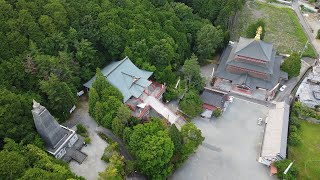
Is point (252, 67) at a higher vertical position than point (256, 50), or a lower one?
lower

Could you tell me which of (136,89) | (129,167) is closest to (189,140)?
(129,167)

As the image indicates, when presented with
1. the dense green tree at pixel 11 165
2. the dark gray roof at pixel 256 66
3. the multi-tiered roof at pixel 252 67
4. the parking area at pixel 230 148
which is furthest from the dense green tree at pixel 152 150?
the dark gray roof at pixel 256 66

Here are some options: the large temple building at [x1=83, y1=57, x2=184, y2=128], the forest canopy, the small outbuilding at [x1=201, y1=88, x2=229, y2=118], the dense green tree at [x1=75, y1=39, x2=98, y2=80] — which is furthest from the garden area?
the dense green tree at [x1=75, y1=39, x2=98, y2=80]

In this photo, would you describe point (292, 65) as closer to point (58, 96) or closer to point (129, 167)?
point (129, 167)

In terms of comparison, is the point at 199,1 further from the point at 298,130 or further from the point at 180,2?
the point at 298,130

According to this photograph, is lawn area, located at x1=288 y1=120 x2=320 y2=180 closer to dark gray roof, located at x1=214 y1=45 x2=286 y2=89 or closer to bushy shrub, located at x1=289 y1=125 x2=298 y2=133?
bushy shrub, located at x1=289 y1=125 x2=298 y2=133

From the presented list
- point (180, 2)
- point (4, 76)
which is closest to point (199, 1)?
point (180, 2)

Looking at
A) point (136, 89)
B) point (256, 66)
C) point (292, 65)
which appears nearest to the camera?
point (136, 89)
